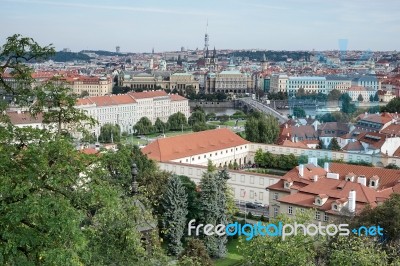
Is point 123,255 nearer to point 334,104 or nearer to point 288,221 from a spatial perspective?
point 288,221

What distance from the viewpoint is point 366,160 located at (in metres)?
29.2

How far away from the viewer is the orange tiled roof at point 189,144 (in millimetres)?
28047

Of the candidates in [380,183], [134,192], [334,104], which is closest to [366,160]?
[380,183]

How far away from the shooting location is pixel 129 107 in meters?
53.8

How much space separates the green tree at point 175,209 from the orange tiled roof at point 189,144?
848 centimetres

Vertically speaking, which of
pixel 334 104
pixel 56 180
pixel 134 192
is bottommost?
pixel 334 104

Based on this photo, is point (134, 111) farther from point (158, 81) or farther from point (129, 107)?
point (158, 81)

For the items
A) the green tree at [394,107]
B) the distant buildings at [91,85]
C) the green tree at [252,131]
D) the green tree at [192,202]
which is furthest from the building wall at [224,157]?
the distant buildings at [91,85]

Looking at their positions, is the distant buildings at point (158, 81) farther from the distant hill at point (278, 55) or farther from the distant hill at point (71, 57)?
the distant hill at point (71, 57)

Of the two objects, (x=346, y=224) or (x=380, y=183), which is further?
(x=380, y=183)

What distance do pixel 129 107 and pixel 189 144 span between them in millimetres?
24384

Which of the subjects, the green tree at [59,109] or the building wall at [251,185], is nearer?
the green tree at [59,109]

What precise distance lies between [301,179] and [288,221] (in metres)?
9.64

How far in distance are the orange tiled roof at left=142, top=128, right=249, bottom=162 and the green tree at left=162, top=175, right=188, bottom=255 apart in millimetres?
8480
